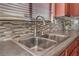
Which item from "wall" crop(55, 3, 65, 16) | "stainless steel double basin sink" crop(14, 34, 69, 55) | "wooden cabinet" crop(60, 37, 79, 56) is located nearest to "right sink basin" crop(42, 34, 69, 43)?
"stainless steel double basin sink" crop(14, 34, 69, 55)

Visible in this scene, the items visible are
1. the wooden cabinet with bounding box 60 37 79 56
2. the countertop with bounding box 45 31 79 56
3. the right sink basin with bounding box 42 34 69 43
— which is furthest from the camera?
the right sink basin with bounding box 42 34 69 43

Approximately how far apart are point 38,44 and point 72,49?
15.1 inches

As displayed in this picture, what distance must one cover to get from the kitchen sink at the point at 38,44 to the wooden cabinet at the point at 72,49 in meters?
0.15

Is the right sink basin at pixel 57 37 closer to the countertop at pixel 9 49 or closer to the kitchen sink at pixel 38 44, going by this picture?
the kitchen sink at pixel 38 44

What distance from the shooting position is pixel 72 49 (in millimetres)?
1832

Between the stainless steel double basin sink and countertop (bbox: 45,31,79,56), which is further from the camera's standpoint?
the stainless steel double basin sink

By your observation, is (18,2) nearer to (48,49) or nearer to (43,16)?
(43,16)

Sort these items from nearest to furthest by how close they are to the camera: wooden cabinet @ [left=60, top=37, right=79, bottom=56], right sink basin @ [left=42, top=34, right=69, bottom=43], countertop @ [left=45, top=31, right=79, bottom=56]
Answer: countertop @ [left=45, top=31, right=79, bottom=56] < wooden cabinet @ [left=60, top=37, right=79, bottom=56] < right sink basin @ [left=42, top=34, right=69, bottom=43]

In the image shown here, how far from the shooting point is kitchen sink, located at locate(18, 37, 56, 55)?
5.78 feet

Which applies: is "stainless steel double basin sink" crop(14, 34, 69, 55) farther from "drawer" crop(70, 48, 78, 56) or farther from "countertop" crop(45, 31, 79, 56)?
"drawer" crop(70, 48, 78, 56)

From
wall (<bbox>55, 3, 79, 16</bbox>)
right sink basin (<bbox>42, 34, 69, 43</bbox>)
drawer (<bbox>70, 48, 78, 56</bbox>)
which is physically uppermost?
wall (<bbox>55, 3, 79, 16</bbox>)

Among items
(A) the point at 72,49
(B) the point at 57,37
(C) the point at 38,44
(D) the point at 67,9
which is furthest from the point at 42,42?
(D) the point at 67,9

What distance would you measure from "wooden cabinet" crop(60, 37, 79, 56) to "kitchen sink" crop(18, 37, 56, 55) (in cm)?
15

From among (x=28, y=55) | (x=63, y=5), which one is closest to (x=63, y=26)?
(x=63, y=5)
